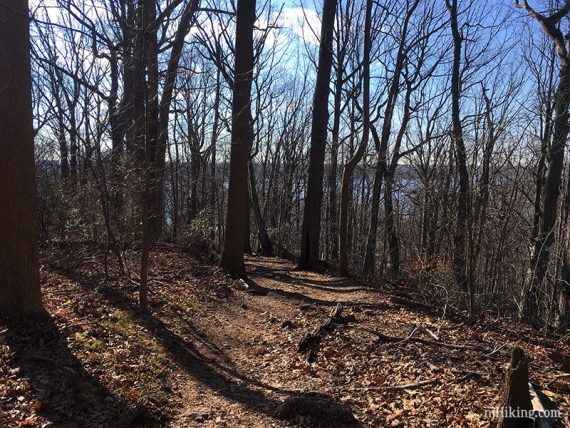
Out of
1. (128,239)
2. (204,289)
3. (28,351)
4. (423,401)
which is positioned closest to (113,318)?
(28,351)

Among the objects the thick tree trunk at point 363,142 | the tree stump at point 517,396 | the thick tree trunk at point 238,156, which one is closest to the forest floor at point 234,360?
the tree stump at point 517,396

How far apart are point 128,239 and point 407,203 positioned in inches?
672

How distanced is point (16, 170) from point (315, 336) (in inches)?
184

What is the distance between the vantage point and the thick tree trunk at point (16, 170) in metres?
5.43

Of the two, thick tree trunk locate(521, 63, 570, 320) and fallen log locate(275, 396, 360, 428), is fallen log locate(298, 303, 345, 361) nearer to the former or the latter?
fallen log locate(275, 396, 360, 428)

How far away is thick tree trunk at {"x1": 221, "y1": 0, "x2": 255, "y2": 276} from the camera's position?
35.9 feet

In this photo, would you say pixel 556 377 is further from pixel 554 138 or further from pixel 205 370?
pixel 554 138

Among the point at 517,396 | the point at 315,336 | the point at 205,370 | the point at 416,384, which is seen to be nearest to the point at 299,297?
the point at 315,336

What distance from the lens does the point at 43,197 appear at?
12.6m

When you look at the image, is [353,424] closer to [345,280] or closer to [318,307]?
[318,307]

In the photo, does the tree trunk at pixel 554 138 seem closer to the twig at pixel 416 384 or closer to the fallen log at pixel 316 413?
the twig at pixel 416 384

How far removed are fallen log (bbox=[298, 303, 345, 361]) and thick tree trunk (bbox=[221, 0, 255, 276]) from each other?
408cm

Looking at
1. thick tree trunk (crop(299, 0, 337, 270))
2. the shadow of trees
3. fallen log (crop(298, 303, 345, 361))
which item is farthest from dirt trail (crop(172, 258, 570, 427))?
thick tree trunk (crop(299, 0, 337, 270))

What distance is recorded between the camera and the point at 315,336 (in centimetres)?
684
